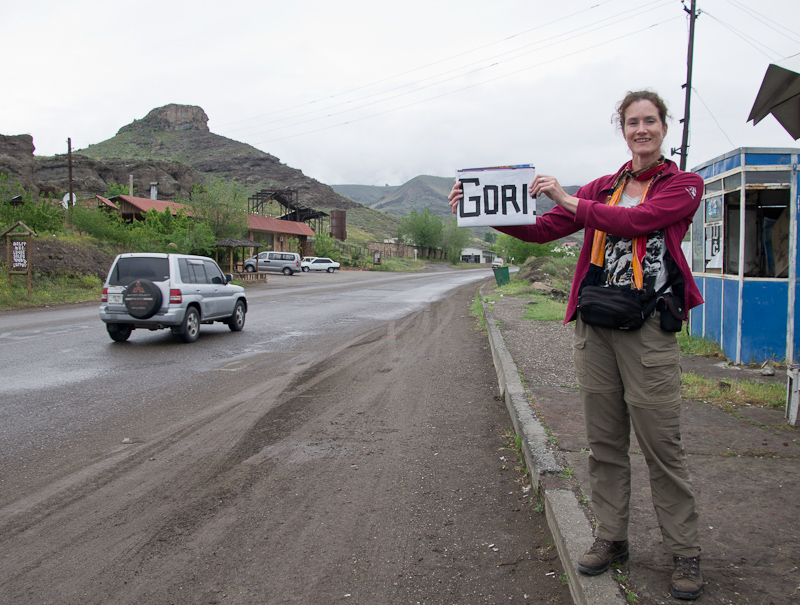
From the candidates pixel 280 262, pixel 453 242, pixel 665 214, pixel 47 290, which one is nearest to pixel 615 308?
pixel 665 214

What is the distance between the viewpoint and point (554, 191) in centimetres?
294

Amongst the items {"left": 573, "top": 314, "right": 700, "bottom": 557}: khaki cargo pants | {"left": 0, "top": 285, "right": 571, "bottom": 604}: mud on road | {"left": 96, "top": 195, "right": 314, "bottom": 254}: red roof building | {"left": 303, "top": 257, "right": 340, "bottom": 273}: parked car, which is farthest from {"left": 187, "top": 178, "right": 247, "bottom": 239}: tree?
{"left": 573, "top": 314, "right": 700, "bottom": 557}: khaki cargo pants

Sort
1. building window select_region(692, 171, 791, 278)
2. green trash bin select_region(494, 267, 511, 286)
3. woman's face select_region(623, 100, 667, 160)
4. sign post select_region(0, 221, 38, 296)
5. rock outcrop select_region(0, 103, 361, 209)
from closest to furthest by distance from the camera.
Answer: woman's face select_region(623, 100, 667, 160), building window select_region(692, 171, 791, 278), sign post select_region(0, 221, 38, 296), green trash bin select_region(494, 267, 511, 286), rock outcrop select_region(0, 103, 361, 209)

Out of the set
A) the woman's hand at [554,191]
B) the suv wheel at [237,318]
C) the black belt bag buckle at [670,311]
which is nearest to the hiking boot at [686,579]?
the black belt bag buckle at [670,311]

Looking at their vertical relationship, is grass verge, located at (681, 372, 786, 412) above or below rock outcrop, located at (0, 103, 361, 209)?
below

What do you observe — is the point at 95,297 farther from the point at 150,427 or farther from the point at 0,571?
the point at 0,571

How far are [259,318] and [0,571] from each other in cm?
1325

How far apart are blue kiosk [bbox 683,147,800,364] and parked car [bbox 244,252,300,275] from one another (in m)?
41.3

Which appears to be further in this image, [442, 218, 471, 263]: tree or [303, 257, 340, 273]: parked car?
[442, 218, 471, 263]: tree

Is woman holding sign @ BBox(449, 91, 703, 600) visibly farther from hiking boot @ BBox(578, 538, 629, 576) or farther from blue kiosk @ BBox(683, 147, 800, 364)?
blue kiosk @ BBox(683, 147, 800, 364)

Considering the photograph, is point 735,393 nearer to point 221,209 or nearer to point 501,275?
point 501,275

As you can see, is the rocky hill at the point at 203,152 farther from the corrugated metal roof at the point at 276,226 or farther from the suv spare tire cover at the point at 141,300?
the suv spare tire cover at the point at 141,300

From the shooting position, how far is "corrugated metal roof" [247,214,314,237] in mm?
55894

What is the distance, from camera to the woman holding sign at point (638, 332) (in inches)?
105
